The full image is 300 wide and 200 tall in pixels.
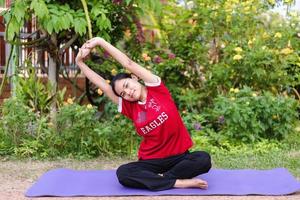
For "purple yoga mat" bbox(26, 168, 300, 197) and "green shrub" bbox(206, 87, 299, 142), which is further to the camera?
"green shrub" bbox(206, 87, 299, 142)

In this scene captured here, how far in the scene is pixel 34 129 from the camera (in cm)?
664

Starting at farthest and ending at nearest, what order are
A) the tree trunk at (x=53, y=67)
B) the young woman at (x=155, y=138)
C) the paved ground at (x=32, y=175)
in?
the tree trunk at (x=53, y=67) < the young woman at (x=155, y=138) < the paved ground at (x=32, y=175)

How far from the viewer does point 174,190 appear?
486cm

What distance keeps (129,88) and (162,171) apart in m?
0.71

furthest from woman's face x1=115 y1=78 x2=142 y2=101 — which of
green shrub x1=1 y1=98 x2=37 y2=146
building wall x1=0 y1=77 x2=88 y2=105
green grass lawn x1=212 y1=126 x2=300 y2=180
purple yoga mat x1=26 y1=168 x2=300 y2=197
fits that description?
building wall x1=0 y1=77 x2=88 y2=105

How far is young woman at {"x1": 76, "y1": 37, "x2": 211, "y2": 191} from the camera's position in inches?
193

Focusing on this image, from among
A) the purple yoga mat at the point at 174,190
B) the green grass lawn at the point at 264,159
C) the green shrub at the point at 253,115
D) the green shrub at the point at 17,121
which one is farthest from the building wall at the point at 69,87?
the purple yoga mat at the point at 174,190

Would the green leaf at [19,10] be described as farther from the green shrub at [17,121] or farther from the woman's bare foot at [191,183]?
the woman's bare foot at [191,183]

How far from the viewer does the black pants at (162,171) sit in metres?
4.88

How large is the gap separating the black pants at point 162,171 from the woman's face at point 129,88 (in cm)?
52

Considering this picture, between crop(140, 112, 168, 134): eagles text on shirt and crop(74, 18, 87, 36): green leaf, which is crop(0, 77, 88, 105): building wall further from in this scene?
crop(140, 112, 168, 134): eagles text on shirt

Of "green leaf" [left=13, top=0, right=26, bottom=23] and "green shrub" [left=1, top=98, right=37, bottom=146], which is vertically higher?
"green leaf" [left=13, top=0, right=26, bottom=23]

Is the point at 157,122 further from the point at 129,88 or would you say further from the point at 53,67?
the point at 53,67

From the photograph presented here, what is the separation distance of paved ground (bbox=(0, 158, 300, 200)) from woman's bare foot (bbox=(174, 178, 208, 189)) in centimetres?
20
